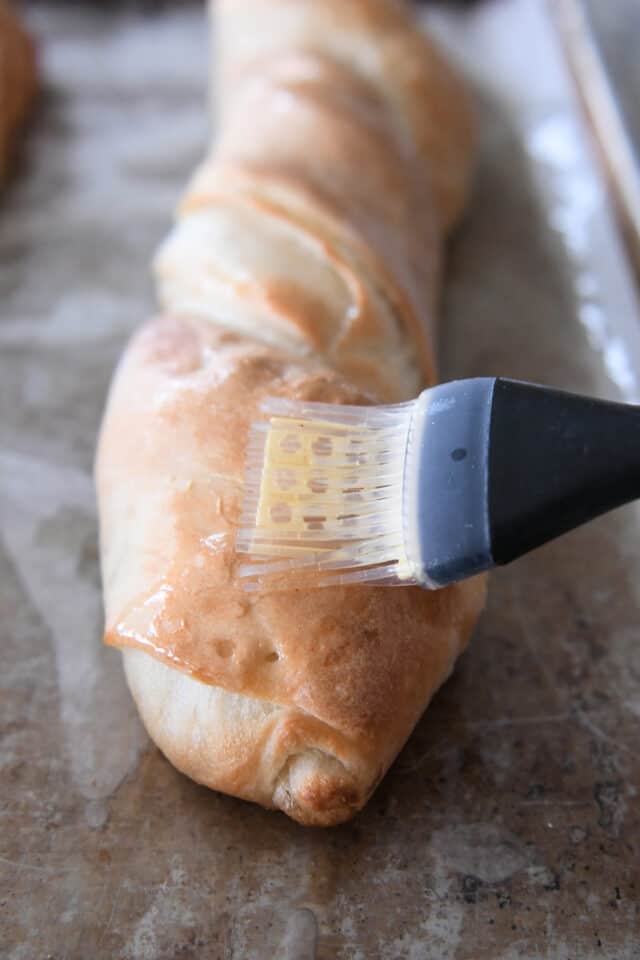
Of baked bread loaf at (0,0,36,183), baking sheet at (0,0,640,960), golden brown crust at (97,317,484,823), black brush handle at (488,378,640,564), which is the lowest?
baking sheet at (0,0,640,960)

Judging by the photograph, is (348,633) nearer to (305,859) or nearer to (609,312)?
(305,859)

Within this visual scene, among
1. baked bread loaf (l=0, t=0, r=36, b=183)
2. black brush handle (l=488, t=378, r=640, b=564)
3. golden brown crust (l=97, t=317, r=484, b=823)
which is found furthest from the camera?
baked bread loaf (l=0, t=0, r=36, b=183)

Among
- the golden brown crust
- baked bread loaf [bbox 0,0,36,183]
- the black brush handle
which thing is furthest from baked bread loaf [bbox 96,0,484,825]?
baked bread loaf [bbox 0,0,36,183]

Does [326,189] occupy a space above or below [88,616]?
above

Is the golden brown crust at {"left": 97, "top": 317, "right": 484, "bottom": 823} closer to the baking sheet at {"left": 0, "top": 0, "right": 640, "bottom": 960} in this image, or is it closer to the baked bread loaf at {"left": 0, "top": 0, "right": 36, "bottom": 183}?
the baking sheet at {"left": 0, "top": 0, "right": 640, "bottom": 960}

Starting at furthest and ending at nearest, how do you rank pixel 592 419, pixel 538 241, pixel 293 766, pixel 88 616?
pixel 538 241, pixel 88 616, pixel 293 766, pixel 592 419

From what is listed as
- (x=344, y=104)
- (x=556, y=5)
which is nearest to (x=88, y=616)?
(x=344, y=104)

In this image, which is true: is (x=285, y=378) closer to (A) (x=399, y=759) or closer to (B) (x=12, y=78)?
(A) (x=399, y=759)
